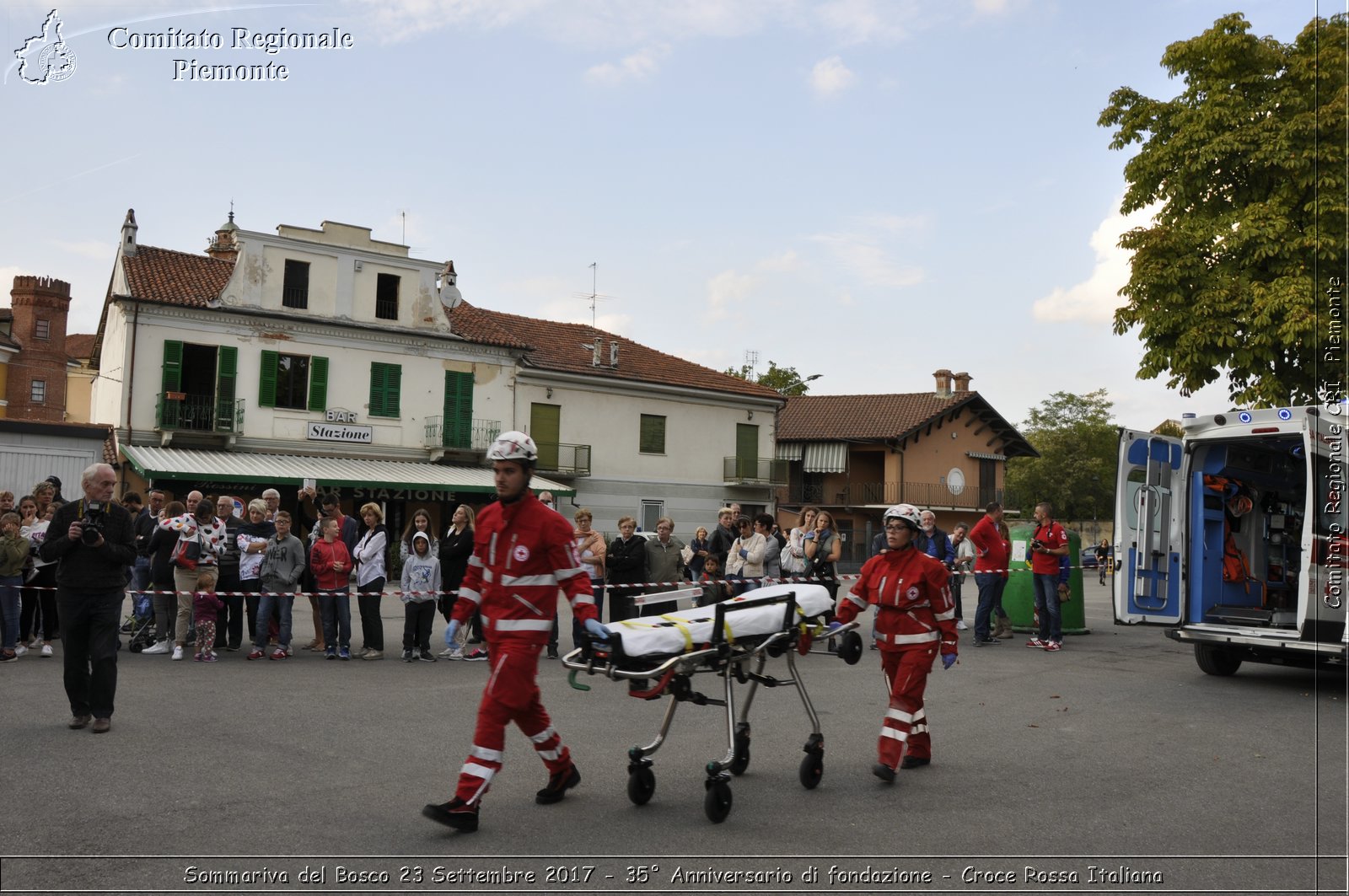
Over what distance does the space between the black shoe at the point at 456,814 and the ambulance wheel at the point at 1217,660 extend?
9.55m

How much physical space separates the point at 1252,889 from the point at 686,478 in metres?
36.4

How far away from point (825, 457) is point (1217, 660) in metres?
42.9

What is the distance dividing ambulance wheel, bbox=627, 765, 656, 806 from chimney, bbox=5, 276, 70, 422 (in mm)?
70371

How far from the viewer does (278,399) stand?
3266cm

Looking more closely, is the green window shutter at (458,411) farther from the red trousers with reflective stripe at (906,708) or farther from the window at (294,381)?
the red trousers with reflective stripe at (906,708)

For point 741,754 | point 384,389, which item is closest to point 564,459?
point 384,389

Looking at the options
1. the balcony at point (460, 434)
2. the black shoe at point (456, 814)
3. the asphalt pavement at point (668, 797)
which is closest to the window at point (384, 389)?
the balcony at point (460, 434)

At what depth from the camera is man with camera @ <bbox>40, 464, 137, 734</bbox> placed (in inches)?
313

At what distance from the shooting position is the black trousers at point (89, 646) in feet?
26.1

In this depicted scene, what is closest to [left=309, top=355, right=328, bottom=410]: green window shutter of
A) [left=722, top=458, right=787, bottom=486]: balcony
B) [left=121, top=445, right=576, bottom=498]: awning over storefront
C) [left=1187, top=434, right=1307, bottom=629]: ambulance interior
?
[left=121, top=445, right=576, bottom=498]: awning over storefront

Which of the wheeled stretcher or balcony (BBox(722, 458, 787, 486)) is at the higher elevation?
balcony (BBox(722, 458, 787, 486))

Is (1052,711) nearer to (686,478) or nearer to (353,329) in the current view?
(353,329)

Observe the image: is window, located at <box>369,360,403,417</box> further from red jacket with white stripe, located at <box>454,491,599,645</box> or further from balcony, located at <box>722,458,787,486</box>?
red jacket with white stripe, located at <box>454,491,599,645</box>

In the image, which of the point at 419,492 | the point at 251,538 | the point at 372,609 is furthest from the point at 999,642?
the point at 419,492
